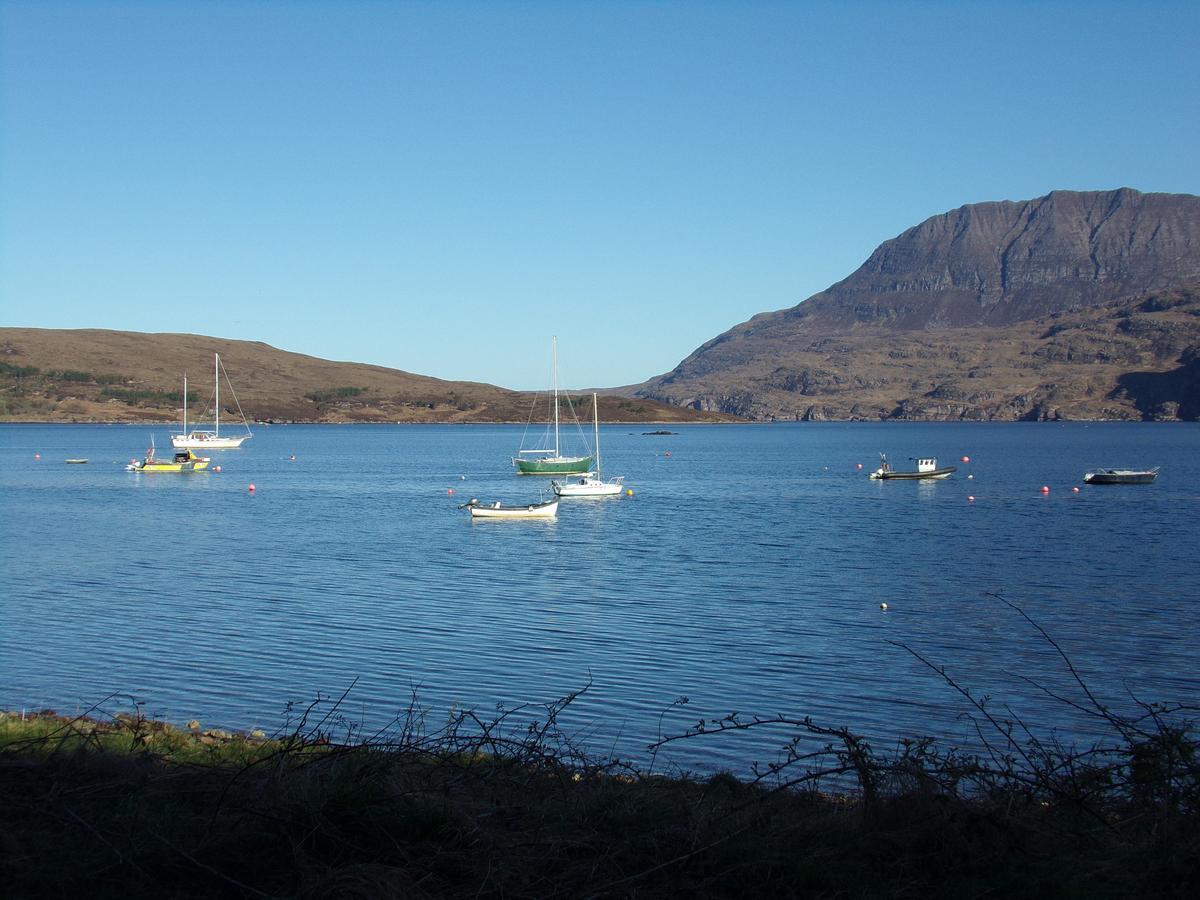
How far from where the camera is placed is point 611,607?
27.8 meters

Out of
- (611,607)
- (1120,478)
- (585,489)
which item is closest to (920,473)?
(1120,478)

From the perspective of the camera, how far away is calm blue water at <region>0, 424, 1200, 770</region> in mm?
17875

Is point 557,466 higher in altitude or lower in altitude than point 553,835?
lower

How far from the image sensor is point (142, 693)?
17797mm

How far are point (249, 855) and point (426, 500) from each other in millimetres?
61022

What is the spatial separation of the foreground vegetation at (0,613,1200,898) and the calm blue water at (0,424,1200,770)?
20.1 ft

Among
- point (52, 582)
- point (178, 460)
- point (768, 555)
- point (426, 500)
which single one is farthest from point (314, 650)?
point (178, 460)

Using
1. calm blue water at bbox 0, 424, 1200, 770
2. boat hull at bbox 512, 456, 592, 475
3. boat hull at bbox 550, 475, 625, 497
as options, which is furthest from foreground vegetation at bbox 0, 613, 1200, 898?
boat hull at bbox 512, 456, 592, 475

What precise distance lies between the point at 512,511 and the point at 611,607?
26.5 m

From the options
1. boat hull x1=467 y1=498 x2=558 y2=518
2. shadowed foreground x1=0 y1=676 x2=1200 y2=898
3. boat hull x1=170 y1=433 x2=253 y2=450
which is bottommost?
boat hull x1=467 y1=498 x2=558 y2=518

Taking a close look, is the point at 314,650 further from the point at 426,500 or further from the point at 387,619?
the point at 426,500

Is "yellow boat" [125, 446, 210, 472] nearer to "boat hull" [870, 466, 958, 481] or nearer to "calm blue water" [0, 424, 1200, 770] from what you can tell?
"calm blue water" [0, 424, 1200, 770]

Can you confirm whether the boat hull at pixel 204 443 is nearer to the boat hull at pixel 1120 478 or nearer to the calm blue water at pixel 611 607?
the calm blue water at pixel 611 607

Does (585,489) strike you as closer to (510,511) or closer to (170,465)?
(510,511)
